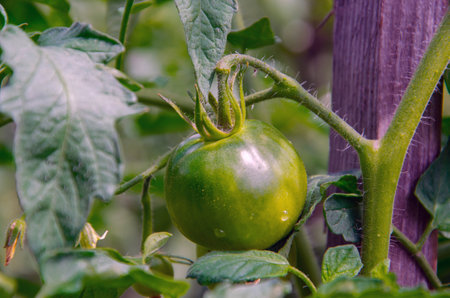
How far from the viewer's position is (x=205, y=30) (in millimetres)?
536

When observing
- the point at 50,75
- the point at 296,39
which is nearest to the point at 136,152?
the point at 296,39

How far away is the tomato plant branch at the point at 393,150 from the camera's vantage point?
2.07 ft

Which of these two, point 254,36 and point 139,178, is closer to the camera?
point 139,178

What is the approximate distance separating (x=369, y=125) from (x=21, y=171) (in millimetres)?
526

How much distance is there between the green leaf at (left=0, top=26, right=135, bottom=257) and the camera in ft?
1.38

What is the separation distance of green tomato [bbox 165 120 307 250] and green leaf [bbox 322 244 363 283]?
69mm

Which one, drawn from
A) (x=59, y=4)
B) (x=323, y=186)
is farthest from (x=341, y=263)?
Answer: (x=59, y=4)

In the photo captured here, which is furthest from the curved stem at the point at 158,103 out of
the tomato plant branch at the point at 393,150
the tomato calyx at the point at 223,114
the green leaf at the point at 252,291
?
the green leaf at the point at 252,291

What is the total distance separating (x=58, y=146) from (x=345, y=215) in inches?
16.6

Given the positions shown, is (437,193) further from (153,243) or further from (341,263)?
(153,243)

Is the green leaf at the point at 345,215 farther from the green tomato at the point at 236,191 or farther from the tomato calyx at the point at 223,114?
the tomato calyx at the point at 223,114

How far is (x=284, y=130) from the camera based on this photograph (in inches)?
78.1

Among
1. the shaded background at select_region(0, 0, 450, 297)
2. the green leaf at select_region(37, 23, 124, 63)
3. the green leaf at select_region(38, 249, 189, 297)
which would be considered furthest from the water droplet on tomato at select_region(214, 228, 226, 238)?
the shaded background at select_region(0, 0, 450, 297)

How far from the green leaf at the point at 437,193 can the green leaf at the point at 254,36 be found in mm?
364
